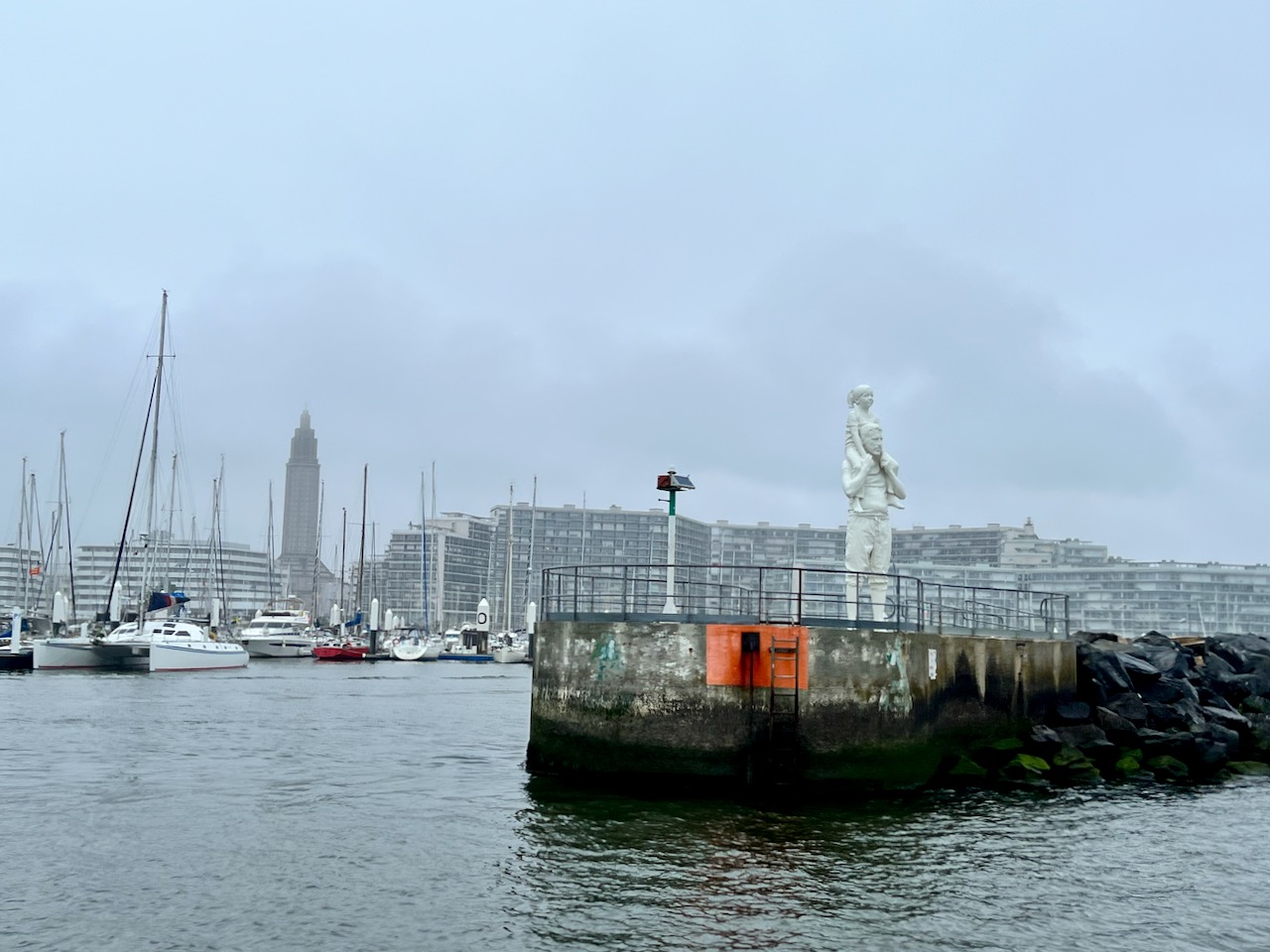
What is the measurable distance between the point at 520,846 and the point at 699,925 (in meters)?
4.51

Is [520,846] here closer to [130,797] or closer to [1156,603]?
[130,797]

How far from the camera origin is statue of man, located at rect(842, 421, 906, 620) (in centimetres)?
2322

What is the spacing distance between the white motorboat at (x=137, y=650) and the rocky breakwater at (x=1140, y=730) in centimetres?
5164

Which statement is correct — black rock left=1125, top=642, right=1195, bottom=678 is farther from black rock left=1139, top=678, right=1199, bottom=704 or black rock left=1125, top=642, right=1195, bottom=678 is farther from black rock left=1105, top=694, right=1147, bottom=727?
black rock left=1105, top=694, right=1147, bottom=727

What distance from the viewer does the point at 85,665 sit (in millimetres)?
66250

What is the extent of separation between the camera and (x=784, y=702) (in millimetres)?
19406

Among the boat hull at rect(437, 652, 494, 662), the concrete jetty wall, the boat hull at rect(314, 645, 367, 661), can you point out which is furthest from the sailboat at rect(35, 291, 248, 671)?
the concrete jetty wall

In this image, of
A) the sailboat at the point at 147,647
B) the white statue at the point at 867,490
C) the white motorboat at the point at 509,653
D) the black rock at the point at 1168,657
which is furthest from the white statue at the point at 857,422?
the white motorboat at the point at 509,653

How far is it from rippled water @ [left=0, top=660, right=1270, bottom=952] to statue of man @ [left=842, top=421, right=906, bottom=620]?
190 inches

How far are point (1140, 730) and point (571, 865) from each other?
1587 cm

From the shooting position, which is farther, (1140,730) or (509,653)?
(509,653)

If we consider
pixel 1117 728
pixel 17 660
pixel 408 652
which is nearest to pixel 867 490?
pixel 1117 728

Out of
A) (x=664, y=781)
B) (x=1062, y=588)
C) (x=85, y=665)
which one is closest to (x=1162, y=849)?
(x=664, y=781)

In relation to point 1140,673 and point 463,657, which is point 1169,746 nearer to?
point 1140,673
